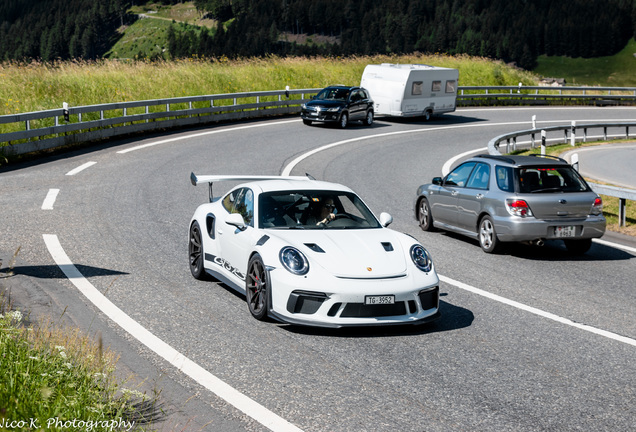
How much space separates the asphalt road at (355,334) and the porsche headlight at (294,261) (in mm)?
645

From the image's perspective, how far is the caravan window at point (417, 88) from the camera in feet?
119

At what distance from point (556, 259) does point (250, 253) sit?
583 centimetres

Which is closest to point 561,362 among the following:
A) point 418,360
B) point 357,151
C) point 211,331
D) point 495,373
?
point 495,373

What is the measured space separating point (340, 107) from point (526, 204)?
70.2 ft

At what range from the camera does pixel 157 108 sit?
30.6 m

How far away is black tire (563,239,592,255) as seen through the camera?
12.5m

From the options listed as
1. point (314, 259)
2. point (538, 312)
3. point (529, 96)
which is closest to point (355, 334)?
point (314, 259)

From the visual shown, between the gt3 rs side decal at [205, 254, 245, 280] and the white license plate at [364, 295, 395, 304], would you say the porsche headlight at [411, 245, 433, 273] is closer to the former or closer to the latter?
the white license plate at [364, 295, 395, 304]

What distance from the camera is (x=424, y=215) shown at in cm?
1448

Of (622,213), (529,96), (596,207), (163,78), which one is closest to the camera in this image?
(596,207)

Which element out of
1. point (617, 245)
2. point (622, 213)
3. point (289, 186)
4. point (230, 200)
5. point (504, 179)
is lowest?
point (617, 245)

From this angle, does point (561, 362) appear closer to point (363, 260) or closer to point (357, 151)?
point (363, 260)

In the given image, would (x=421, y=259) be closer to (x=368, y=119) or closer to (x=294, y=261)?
(x=294, y=261)

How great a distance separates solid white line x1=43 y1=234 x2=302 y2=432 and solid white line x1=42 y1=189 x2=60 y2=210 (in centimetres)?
439
